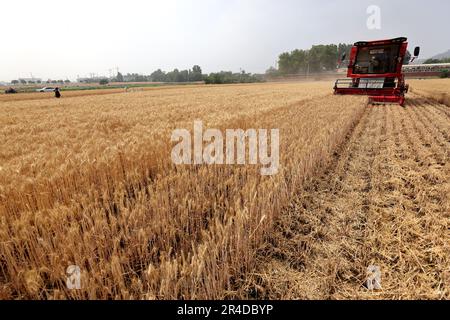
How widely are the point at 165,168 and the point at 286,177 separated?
1817mm

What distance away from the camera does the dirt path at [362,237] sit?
188 centimetres

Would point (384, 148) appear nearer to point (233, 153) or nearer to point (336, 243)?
point (233, 153)

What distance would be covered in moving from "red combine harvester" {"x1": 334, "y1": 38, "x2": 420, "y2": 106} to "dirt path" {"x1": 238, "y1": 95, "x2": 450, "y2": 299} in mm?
9853

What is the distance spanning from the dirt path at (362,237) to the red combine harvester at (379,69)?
985 cm

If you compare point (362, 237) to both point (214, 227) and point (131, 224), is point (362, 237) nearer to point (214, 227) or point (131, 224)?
point (214, 227)

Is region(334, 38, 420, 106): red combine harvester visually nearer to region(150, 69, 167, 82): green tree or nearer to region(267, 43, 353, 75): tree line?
region(267, 43, 353, 75): tree line

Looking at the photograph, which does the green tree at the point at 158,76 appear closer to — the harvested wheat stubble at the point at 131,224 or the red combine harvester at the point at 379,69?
the red combine harvester at the point at 379,69

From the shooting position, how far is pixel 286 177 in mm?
3447

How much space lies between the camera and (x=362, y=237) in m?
2.47

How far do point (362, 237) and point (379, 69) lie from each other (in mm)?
14128

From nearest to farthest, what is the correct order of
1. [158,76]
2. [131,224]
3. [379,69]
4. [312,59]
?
1. [131,224]
2. [379,69]
3. [312,59]
4. [158,76]

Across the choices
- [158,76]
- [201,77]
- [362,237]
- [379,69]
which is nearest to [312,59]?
[201,77]

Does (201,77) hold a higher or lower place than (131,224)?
higher
